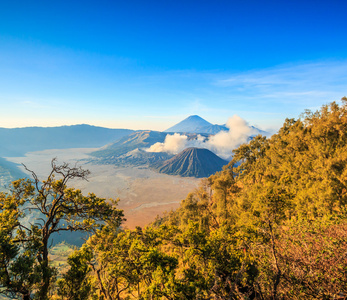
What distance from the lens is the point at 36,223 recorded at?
29.3ft

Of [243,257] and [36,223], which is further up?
[36,223]

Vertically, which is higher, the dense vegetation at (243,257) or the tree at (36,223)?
the tree at (36,223)

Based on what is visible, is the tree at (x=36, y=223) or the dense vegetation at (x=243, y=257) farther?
the dense vegetation at (x=243, y=257)

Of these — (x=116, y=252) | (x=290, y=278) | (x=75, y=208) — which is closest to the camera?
(x=290, y=278)

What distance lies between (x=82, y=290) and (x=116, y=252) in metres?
2.61

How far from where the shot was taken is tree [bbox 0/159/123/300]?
8.00m

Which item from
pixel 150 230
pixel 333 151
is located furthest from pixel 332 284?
pixel 333 151

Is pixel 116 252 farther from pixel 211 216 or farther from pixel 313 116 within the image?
pixel 313 116

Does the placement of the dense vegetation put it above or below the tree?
below

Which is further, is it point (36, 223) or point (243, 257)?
point (243, 257)

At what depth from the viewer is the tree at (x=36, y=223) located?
26.2 feet

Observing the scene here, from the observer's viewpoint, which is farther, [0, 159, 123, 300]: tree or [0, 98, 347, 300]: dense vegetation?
[0, 98, 347, 300]: dense vegetation

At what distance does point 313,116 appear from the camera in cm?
3466

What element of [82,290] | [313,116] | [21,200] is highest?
[313,116]
